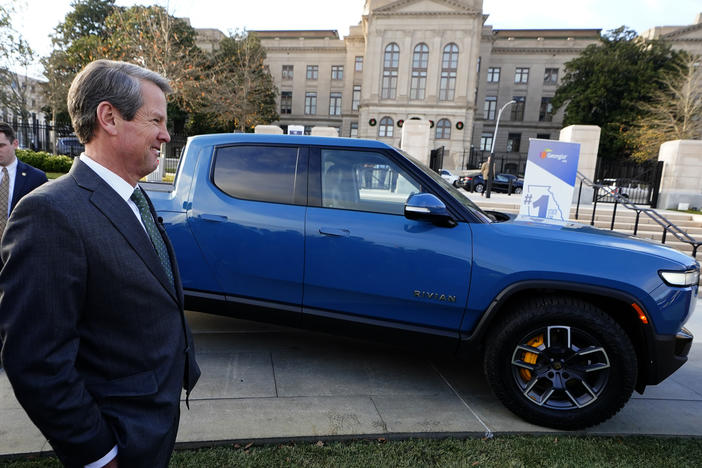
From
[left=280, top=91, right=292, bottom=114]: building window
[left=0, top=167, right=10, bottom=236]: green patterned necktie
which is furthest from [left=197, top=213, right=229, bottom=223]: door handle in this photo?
[left=280, top=91, right=292, bottom=114]: building window

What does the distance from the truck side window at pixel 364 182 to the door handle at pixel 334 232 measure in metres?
0.22

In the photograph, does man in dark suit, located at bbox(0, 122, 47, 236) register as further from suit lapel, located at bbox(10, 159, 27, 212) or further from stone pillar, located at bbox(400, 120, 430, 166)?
stone pillar, located at bbox(400, 120, 430, 166)

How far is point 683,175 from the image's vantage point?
1477 centimetres

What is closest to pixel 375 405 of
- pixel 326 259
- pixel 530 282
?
pixel 326 259

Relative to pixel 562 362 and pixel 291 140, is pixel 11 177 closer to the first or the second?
pixel 291 140

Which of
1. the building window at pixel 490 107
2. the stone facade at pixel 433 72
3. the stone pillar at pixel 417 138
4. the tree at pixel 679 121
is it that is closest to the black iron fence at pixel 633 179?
the stone pillar at pixel 417 138

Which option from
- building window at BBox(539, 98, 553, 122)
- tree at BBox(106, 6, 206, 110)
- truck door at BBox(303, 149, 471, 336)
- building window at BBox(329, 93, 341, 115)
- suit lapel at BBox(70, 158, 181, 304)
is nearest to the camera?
suit lapel at BBox(70, 158, 181, 304)

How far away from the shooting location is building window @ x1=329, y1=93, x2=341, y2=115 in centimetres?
6488

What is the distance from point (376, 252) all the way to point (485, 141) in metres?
65.8

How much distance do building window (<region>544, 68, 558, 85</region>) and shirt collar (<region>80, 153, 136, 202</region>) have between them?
7005 cm

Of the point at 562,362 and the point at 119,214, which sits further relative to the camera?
the point at 562,362

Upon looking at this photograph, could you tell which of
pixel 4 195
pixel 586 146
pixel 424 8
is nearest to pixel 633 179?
pixel 586 146

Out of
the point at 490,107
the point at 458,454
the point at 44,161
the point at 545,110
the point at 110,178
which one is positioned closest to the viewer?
the point at 110,178

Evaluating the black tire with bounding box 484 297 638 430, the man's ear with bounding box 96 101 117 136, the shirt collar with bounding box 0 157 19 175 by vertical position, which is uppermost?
the man's ear with bounding box 96 101 117 136
